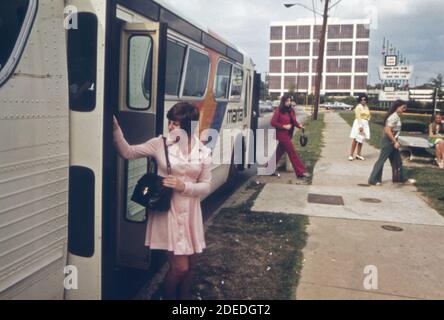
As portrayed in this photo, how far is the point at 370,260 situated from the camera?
5430 mm

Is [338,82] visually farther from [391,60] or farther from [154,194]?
[154,194]

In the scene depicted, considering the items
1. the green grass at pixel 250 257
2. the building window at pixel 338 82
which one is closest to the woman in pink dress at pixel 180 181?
the green grass at pixel 250 257

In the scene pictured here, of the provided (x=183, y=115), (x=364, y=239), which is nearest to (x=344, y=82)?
(x=364, y=239)

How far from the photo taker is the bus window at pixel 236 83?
28.9 feet

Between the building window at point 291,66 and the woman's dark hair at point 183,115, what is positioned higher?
the building window at point 291,66

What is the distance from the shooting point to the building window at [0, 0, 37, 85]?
2.72 metres

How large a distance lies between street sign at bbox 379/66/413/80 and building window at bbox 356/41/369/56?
4147 inches

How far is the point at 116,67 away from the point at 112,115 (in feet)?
1.44

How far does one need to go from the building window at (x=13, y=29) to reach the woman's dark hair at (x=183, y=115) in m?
1.14

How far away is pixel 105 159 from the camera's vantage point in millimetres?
3463

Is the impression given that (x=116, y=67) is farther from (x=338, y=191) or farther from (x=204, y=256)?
(x=338, y=191)

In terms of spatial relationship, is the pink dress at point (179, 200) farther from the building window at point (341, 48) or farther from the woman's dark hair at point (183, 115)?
the building window at point (341, 48)

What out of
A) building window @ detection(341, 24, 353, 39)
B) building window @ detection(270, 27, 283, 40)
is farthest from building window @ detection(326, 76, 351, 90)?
building window @ detection(270, 27, 283, 40)
